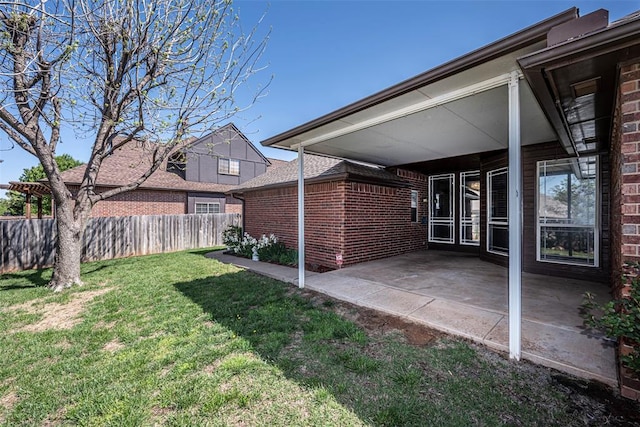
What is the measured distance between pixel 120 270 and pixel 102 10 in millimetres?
6219

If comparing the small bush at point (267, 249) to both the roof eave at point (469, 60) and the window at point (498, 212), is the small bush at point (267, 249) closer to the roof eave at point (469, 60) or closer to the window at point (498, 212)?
the roof eave at point (469, 60)

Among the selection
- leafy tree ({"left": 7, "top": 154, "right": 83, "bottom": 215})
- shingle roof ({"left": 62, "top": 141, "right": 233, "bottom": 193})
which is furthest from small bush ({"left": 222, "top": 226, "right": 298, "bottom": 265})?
leafy tree ({"left": 7, "top": 154, "right": 83, "bottom": 215})

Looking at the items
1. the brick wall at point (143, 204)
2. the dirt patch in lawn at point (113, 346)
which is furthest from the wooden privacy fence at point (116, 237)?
the dirt patch in lawn at point (113, 346)

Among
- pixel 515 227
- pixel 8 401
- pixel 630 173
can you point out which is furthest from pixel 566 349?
pixel 8 401

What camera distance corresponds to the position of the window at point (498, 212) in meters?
7.01

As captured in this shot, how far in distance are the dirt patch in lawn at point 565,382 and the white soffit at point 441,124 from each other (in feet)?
9.49

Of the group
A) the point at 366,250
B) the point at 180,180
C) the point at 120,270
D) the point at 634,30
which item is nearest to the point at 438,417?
the point at 634,30

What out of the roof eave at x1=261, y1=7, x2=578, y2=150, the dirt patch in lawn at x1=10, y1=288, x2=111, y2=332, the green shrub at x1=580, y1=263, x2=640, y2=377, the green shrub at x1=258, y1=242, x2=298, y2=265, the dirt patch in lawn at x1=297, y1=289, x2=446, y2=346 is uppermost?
the roof eave at x1=261, y1=7, x2=578, y2=150

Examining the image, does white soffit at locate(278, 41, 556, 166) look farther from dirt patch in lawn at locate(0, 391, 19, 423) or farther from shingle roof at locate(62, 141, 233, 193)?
shingle roof at locate(62, 141, 233, 193)

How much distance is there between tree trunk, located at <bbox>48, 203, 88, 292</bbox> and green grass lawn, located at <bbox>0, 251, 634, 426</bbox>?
1.48 metres

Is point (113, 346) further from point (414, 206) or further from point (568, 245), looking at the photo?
point (414, 206)

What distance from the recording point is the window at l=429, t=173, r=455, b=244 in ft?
32.2

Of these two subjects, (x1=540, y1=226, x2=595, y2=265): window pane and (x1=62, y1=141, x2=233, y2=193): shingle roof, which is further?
(x1=62, y1=141, x2=233, y2=193): shingle roof

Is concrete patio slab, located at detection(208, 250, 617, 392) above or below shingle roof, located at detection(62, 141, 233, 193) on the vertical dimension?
below
